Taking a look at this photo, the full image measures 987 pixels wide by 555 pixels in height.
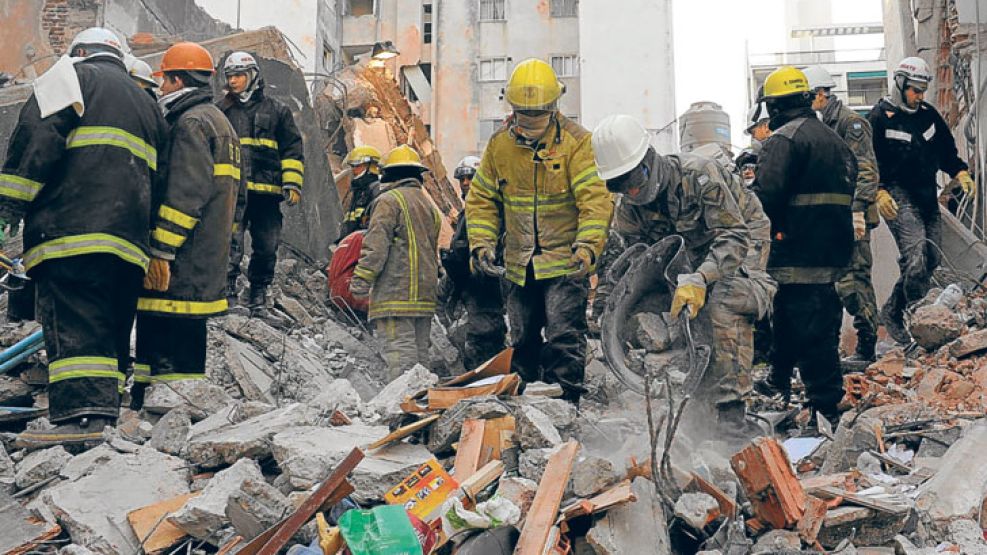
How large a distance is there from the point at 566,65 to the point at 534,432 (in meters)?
28.3

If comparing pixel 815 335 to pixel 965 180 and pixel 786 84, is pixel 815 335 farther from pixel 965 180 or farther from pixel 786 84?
pixel 965 180

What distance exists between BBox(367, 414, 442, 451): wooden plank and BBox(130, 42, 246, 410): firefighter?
147 cm

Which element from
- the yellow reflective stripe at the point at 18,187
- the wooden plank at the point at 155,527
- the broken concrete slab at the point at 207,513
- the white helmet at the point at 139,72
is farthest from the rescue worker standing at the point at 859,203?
the yellow reflective stripe at the point at 18,187

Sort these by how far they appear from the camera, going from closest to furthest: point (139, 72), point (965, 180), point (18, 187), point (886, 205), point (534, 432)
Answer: point (534, 432) < point (18, 187) < point (139, 72) < point (886, 205) < point (965, 180)

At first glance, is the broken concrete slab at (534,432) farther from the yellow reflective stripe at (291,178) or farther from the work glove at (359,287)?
the yellow reflective stripe at (291,178)

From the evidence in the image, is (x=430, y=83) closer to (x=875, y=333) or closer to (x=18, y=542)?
(x=875, y=333)

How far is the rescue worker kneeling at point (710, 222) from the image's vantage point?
14.8 feet

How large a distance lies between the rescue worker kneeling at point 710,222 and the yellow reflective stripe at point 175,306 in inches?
82.6

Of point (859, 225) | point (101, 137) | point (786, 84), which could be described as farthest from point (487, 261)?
point (859, 225)

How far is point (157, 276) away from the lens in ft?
15.2

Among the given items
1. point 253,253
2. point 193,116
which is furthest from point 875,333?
point 193,116

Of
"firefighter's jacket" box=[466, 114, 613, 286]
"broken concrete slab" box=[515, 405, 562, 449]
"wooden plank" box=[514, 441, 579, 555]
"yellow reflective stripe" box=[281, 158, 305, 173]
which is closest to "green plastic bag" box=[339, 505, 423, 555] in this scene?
"wooden plank" box=[514, 441, 579, 555]

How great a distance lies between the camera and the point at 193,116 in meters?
4.86

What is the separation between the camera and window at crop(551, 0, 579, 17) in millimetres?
31031
